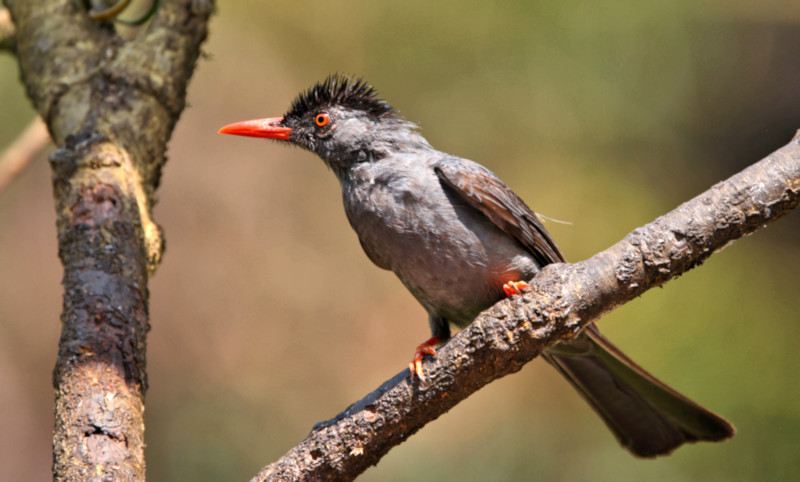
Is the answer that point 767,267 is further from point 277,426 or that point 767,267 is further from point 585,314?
Answer: point 277,426

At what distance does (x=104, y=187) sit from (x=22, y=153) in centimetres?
162

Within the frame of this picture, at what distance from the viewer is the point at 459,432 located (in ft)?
18.7

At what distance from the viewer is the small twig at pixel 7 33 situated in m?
4.62

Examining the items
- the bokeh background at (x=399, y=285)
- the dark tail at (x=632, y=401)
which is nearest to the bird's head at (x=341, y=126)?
the dark tail at (x=632, y=401)

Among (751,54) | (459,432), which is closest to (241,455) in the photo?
(459,432)

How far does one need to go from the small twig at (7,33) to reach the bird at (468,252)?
2.30m

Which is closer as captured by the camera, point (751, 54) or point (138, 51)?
point (138, 51)

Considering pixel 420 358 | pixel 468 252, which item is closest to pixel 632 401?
pixel 468 252

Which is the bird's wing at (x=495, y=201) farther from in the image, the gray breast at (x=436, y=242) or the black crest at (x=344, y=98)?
the black crest at (x=344, y=98)

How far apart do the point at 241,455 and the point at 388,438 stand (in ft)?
11.0

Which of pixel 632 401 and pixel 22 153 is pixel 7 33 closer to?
pixel 22 153

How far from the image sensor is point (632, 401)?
3.76 meters

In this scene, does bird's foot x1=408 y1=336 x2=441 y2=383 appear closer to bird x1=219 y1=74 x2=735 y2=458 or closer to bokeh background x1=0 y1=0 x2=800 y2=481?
bird x1=219 y1=74 x2=735 y2=458

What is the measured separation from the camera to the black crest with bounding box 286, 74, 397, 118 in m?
4.15
